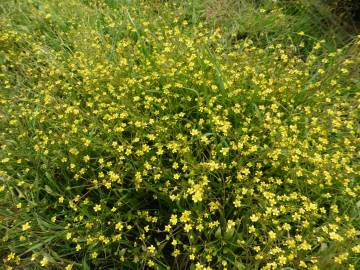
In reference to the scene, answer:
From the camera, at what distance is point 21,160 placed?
2758 millimetres

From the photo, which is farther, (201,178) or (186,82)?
(186,82)

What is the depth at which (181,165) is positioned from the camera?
8.51ft

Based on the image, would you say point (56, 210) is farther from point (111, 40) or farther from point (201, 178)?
point (111, 40)

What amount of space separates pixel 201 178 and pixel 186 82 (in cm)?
102

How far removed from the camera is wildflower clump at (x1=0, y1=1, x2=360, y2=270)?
2.23 meters

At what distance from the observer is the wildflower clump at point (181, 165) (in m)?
2.23

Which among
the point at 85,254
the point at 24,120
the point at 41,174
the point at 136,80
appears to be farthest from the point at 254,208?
the point at 24,120

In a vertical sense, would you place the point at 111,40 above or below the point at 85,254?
above

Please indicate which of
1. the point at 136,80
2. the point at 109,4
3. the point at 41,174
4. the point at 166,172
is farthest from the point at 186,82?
the point at 109,4

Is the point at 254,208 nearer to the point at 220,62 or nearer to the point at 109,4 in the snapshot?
the point at 220,62

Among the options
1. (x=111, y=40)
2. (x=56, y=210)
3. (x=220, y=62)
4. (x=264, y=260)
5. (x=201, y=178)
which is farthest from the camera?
(x=111, y=40)

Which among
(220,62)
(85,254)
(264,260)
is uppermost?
(220,62)

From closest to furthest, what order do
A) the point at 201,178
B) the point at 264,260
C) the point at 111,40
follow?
the point at 264,260
the point at 201,178
the point at 111,40

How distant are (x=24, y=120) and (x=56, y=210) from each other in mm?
990
